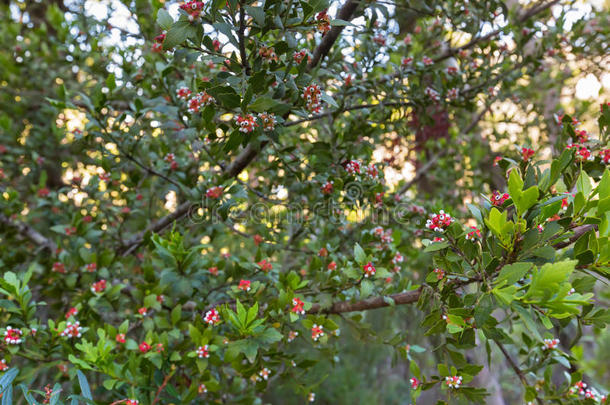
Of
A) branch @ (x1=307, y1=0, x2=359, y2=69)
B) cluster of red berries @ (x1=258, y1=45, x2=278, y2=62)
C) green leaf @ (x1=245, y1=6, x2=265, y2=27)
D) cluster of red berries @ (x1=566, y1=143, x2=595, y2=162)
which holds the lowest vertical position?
cluster of red berries @ (x1=566, y1=143, x2=595, y2=162)

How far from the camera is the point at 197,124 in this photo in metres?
1.50

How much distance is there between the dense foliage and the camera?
1029 mm

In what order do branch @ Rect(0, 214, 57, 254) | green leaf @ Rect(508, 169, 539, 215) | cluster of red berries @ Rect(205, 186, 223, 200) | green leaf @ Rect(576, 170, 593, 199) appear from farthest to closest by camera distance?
branch @ Rect(0, 214, 57, 254)
cluster of red berries @ Rect(205, 186, 223, 200)
green leaf @ Rect(576, 170, 593, 199)
green leaf @ Rect(508, 169, 539, 215)

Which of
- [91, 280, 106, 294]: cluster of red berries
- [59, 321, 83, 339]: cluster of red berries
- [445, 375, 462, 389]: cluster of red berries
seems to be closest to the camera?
[445, 375, 462, 389]: cluster of red berries

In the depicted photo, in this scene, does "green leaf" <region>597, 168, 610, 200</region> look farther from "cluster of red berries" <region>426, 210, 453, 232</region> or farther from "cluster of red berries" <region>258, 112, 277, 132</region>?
"cluster of red berries" <region>258, 112, 277, 132</region>

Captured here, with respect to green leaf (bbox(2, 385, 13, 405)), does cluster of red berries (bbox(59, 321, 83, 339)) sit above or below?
above

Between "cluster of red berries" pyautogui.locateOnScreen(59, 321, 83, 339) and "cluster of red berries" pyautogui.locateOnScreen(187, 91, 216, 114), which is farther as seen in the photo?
"cluster of red berries" pyautogui.locateOnScreen(59, 321, 83, 339)

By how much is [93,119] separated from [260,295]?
1025 mm

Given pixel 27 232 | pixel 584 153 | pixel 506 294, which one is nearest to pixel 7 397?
pixel 506 294

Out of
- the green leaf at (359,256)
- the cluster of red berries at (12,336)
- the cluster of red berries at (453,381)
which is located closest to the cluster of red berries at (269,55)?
the green leaf at (359,256)

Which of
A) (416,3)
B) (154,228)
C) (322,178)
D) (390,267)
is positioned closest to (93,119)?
(154,228)

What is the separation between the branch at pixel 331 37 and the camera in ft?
4.58

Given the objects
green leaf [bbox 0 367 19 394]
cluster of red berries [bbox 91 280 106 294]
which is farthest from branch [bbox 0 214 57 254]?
green leaf [bbox 0 367 19 394]

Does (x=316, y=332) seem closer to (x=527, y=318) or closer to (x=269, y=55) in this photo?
(x=527, y=318)
